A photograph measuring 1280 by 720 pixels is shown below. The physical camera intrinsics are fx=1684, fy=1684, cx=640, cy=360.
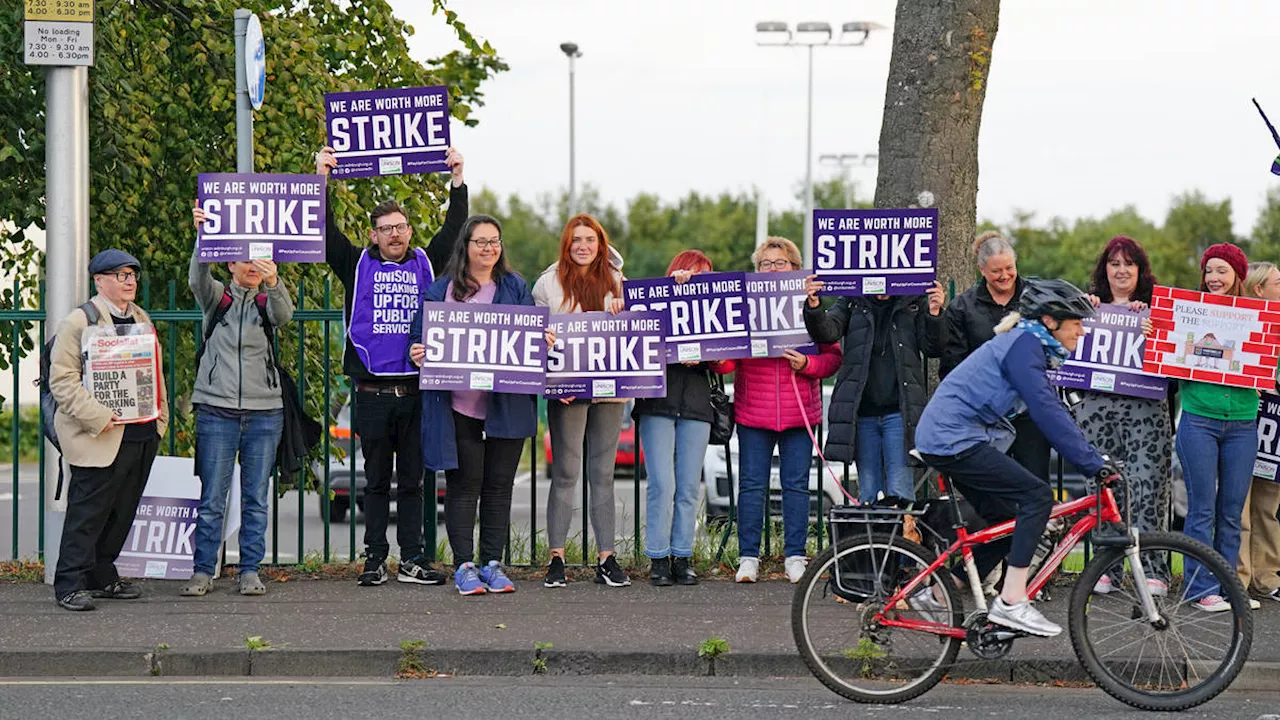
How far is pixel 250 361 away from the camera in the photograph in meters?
9.30

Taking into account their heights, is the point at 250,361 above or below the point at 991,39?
below

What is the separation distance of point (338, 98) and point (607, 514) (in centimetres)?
286

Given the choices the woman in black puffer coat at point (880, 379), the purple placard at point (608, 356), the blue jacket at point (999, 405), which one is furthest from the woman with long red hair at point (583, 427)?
the blue jacket at point (999, 405)

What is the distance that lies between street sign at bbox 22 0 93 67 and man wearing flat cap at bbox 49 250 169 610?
1.25 m

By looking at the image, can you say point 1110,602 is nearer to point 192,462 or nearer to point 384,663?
point 384,663

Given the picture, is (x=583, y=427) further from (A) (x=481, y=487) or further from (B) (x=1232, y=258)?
(B) (x=1232, y=258)

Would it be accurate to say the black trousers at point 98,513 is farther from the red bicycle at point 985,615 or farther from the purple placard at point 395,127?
the red bicycle at point 985,615

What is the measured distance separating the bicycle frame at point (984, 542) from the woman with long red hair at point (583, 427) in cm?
291

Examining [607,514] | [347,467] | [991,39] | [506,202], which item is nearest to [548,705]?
[607,514]

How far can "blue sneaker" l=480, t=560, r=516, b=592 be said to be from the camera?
9.41 m

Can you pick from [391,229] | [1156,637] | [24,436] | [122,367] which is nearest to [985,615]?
[1156,637]

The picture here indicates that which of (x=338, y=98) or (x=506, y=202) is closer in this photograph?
(x=338, y=98)

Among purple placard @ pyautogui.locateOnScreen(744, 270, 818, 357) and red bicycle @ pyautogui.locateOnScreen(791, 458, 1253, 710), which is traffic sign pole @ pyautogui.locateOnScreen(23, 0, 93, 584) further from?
red bicycle @ pyautogui.locateOnScreen(791, 458, 1253, 710)

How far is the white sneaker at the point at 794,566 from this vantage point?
980 centimetres
